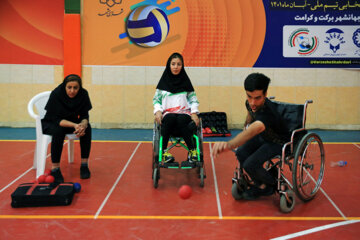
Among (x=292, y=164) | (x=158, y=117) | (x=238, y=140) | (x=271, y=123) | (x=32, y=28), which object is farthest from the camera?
(x=32, y=28)

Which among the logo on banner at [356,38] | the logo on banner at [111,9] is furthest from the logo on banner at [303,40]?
the logo on banner at [111,9]

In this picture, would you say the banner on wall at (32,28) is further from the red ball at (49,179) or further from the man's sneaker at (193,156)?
the man's sneaker at (193,156)

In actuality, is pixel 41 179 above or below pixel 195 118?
below

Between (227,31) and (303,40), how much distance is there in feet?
3.96

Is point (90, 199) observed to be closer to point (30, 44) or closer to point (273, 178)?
point (273, 178)

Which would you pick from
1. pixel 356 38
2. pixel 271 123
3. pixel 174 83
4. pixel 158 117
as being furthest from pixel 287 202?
pixel 356 38

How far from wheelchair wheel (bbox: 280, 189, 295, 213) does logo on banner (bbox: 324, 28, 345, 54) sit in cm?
392

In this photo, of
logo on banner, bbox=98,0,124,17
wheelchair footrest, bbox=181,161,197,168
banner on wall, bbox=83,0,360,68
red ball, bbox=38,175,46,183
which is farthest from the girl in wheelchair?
logo on banner, bbox=98,0,124,17

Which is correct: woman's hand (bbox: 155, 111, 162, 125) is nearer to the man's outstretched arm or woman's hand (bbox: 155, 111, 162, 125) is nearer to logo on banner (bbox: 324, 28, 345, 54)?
the man's outstretched arm

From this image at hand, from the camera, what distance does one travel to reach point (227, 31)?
5.92m

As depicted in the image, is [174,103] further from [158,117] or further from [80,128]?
[80,128]

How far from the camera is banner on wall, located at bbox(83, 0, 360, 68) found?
586cm

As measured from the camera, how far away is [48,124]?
3.49m

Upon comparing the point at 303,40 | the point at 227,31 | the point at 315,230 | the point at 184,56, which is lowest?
the point at 315,230
